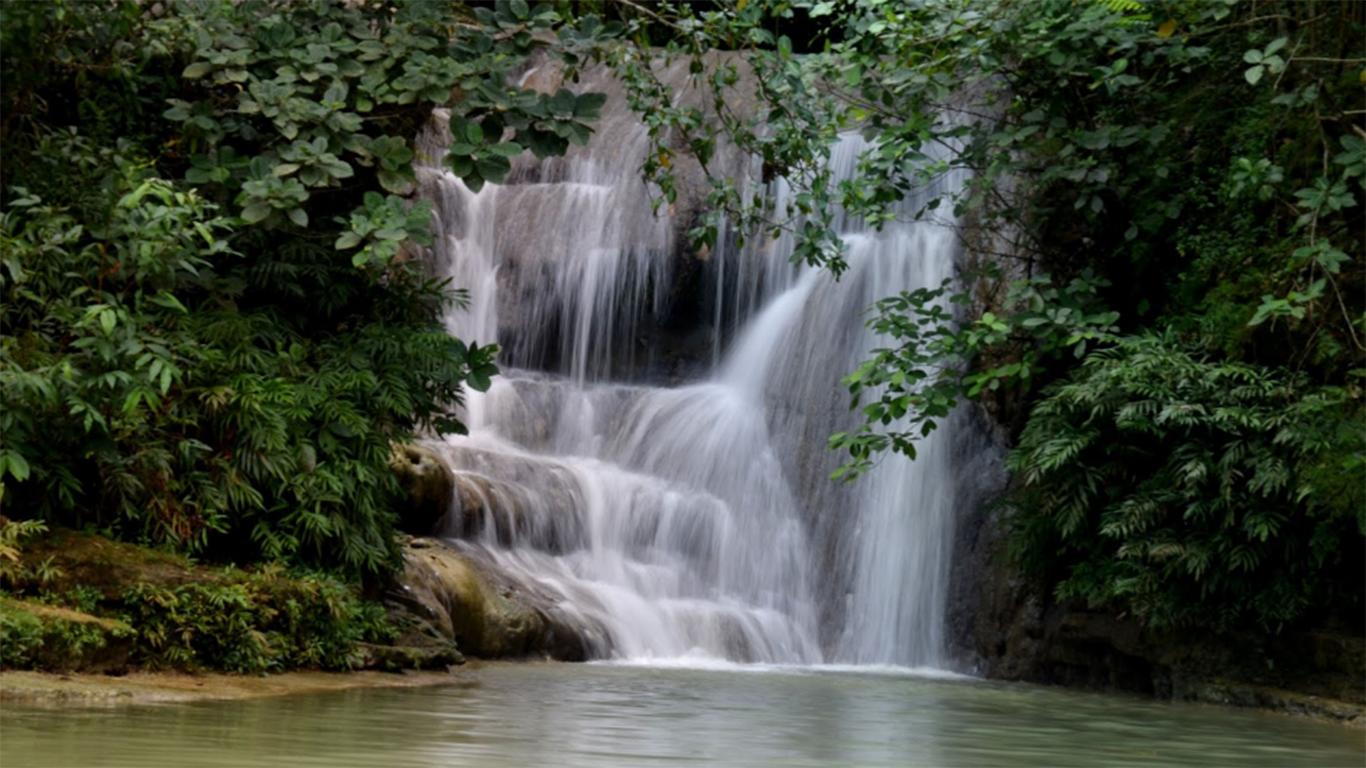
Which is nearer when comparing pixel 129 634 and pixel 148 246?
pixel 129 634

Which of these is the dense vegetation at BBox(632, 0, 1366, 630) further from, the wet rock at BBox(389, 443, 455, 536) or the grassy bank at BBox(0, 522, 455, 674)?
the grassy bank at BBox(0, 522, 455, 674)

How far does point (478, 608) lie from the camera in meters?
10.5

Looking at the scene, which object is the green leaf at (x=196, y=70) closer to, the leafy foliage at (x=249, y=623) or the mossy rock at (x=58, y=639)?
the leafy foliage at (x=249, y=623)

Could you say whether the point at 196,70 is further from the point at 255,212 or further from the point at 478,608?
the point at 478,608

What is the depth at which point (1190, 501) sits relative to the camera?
32.7ft

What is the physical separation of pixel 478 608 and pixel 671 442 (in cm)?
436

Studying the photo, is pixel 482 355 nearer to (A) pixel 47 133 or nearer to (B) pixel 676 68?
(A) pixel 47 133

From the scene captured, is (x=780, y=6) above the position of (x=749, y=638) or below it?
above

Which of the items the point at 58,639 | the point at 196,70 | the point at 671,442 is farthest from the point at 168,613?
the point at 671,442

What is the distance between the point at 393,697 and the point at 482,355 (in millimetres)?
2961

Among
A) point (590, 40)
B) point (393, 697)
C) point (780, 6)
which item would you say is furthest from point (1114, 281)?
point (393, 697)

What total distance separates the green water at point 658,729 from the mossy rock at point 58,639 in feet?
2.52

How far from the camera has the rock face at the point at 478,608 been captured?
9820 millimetres

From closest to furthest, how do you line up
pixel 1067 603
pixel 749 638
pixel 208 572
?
1. pixel 208 572
2. pixel 1067 603
3. pixel 749 638
